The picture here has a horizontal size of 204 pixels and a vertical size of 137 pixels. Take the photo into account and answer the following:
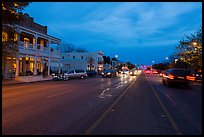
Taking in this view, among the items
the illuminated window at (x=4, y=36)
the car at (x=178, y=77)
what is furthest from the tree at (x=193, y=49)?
the illuminated window at (x=4, y=36)

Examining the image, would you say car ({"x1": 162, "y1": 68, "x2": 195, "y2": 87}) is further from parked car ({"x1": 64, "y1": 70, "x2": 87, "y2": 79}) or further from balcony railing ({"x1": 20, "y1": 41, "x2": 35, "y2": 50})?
balcony railing ({"x1": 20, "y1": 41, "x2": 35, "y2": 50})

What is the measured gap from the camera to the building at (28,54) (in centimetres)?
3847

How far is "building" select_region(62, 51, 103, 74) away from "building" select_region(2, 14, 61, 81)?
120 feet

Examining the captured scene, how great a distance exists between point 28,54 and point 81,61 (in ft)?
159

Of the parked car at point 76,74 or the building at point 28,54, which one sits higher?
the building at point 28,54

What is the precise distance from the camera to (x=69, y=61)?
91438 millimetres

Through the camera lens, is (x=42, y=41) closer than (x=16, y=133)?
No

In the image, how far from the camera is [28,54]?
138 feet

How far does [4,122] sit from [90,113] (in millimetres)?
3326

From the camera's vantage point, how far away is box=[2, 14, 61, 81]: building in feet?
126

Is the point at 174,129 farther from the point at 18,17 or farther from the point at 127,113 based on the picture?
the point at 18,17

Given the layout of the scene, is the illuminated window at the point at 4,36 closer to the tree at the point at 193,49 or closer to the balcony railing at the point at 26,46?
the balcony railing at the point at 26,46

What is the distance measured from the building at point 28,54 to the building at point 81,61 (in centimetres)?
3646

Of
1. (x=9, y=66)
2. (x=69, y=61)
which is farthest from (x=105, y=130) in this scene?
(x=69, y=61)
